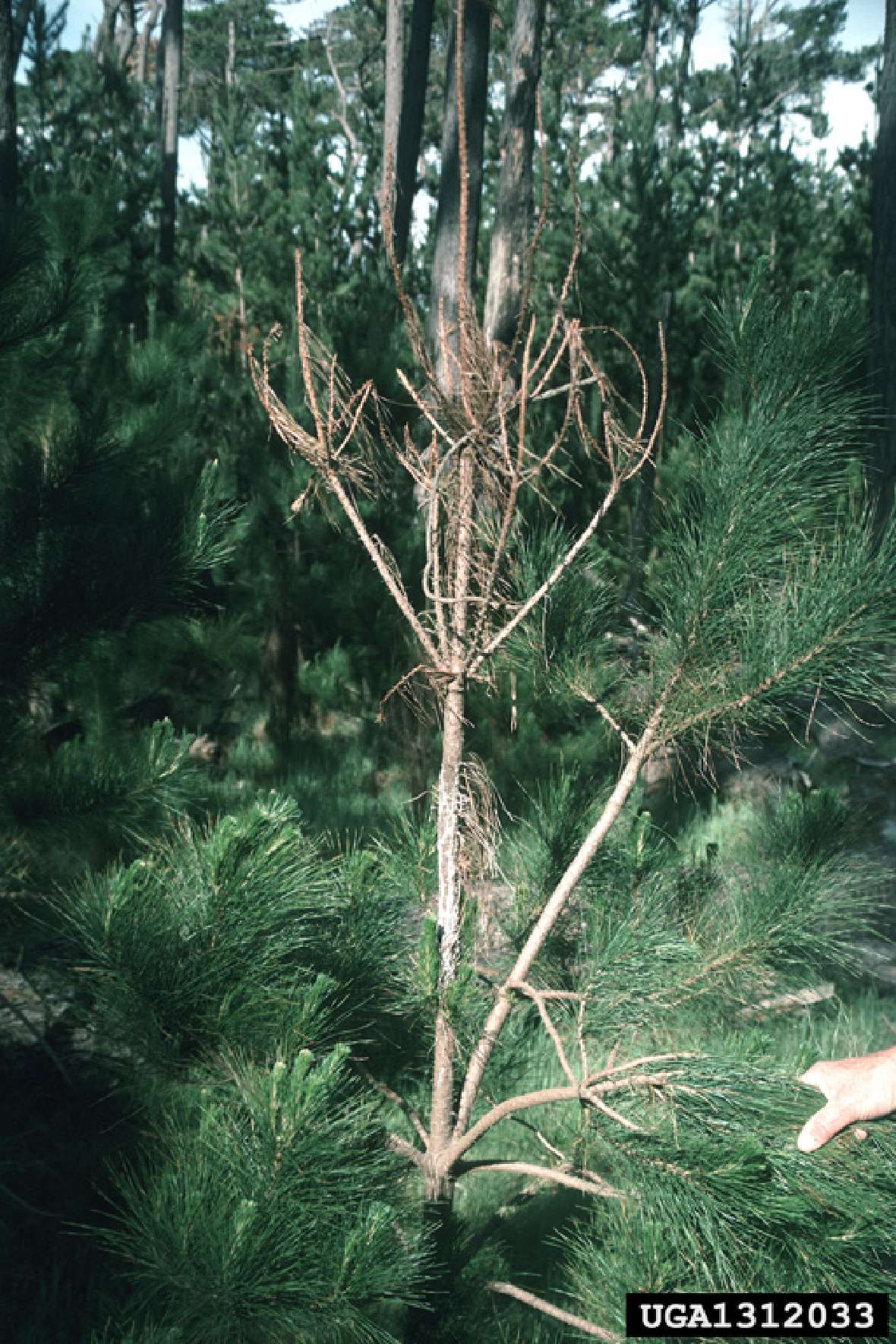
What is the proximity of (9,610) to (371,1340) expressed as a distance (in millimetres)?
1732

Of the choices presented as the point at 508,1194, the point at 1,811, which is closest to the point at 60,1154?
the point at 1,811

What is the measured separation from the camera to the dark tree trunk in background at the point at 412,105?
376 inches

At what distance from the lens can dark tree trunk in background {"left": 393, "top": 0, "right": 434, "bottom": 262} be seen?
956 cm

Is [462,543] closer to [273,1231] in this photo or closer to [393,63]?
[273,1231]

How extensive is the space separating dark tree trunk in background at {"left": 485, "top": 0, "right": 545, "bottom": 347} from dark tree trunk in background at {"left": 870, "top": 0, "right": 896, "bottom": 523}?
204cm

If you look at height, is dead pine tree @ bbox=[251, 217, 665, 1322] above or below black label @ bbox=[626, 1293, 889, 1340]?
above

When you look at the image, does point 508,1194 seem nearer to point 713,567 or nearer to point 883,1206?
point 883,1206

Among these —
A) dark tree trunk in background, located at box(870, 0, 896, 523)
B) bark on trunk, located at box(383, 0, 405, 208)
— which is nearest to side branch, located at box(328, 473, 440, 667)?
dark tree trunk in background, located at box(870, 0, 896, 523)

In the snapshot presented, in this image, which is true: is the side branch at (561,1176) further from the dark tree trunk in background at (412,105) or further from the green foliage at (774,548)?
the dark tree trunk in background at (412,105)

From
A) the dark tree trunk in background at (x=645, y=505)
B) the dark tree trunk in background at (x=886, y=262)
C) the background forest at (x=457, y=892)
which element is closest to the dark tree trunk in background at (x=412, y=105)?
the dark tree trunk in background at (x=645, y=505)

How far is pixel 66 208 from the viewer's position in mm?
2693

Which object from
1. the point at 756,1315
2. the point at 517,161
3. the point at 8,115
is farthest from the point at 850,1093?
the point at 517,161

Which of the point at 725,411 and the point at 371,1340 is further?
the point at 725,411

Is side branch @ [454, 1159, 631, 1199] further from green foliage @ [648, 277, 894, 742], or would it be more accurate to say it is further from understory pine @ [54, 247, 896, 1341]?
green foliage @ [648, 277, 894, 742]
